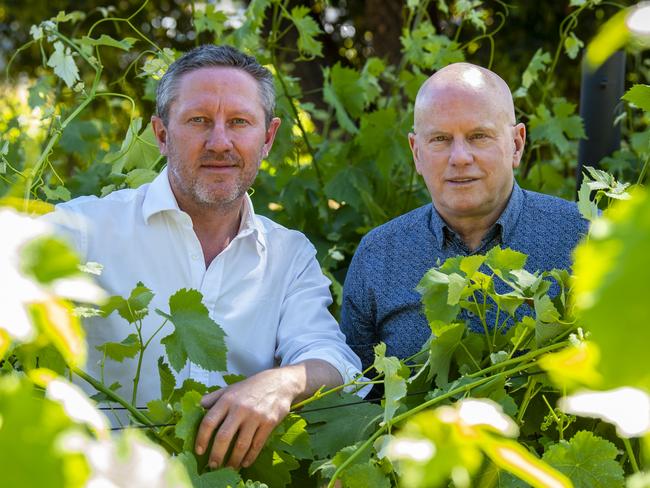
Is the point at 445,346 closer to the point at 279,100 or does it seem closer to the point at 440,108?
the point at 440,108

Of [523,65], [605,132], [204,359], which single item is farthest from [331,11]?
[204,359]

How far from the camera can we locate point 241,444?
137 cm

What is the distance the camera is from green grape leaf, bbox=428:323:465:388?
53.4 inches

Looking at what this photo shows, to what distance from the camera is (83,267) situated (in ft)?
4.06

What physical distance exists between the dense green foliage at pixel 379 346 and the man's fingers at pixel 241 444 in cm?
4

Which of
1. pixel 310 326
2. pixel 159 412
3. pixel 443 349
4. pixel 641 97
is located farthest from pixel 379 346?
pixel 310 326

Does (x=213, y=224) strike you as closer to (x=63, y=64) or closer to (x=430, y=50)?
(x=63, y=64)

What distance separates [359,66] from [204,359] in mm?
5036

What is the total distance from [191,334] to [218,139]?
858 millimetres

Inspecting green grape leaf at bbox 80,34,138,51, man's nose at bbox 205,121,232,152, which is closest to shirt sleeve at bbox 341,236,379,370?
man's nose at bbox 205,121,232,152

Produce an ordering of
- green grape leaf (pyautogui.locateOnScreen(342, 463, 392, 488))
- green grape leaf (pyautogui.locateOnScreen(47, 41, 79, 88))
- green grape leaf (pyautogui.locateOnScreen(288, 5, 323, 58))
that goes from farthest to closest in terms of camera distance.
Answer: green grape leaf (pyautogui.locateOnScreen(288, 5, 323, 58)) → green grape leaf (pyautogui.locateOnScreen(47, 41, 79, 88)) → green grape leaf (pyautogui.locateOnScreen(342, 463, 392, 488))

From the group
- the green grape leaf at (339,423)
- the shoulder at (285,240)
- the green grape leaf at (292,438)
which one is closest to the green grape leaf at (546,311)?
the green grape leaf at (339,423)

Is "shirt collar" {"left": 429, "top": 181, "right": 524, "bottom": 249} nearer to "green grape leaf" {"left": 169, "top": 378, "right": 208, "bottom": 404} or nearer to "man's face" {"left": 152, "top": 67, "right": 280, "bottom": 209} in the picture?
"man's face" {"left": 152, "top": 67, "right": 280, "bottom": 209}

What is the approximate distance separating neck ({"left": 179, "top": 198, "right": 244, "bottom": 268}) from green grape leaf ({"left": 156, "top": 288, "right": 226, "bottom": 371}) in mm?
814
